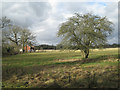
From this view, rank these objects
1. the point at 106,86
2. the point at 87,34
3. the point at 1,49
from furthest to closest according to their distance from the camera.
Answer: the point at 1,49, the point at 87,34, the point at 106,86

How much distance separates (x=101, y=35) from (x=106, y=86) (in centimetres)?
1306

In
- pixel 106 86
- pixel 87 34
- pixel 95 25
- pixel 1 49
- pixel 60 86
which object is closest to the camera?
pixel 106 86

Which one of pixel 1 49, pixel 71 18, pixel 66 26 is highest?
pixel 71 18

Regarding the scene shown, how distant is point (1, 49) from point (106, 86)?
23.9 meters

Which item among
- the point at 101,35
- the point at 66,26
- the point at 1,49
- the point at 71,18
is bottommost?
the point at 1,49

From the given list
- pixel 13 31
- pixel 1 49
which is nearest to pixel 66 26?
pixel 1 49

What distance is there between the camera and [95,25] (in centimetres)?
1841

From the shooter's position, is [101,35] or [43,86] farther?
[101,35]

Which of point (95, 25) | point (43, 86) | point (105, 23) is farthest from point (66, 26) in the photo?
point (43, 86)

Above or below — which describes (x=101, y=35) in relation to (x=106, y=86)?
above

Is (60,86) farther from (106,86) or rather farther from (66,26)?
(66,26)

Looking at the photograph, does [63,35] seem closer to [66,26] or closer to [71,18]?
[66,26]

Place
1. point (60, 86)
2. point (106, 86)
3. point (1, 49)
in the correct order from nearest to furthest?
point (106, 86) → point (60, 86) → point (1, 49)

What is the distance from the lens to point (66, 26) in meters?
18.7
